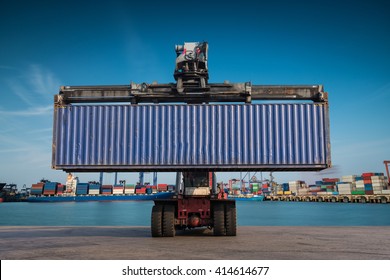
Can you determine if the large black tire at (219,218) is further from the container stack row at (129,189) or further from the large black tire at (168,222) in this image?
the container stack row at (129,189)

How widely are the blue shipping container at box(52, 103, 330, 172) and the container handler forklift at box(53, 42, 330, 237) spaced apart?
0.20 metres

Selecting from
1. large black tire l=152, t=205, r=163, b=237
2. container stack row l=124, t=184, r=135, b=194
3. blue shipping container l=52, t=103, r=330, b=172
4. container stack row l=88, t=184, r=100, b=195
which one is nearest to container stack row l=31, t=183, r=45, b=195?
container stack row l=88, t=184, r=100, b=195

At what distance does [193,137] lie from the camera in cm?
1636

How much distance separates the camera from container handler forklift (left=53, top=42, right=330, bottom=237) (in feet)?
52.0

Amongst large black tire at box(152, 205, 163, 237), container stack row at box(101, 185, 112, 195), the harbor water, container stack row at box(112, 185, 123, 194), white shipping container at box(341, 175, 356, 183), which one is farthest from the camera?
container stack row at box(101, 185, 112, 195)

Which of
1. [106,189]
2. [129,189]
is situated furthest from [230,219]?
[106,189]

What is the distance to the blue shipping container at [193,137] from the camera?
16125mm

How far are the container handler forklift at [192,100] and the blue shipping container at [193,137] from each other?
0.20 m

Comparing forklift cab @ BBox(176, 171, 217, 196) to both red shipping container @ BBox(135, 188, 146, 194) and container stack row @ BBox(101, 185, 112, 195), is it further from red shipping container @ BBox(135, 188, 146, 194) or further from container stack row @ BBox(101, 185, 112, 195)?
container stack row @ BBox(101, 185, 112, 195)

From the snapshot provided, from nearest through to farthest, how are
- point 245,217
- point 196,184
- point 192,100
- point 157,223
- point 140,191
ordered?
point 157,223, point 196,184, point 192,100, point 245,217, point 140,191

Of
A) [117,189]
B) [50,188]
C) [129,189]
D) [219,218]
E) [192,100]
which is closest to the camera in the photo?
[219,218]

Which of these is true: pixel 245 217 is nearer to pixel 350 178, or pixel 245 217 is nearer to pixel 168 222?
pixel 168 222

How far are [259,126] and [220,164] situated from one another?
2.72 metres

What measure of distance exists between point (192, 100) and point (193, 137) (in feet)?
7.55
